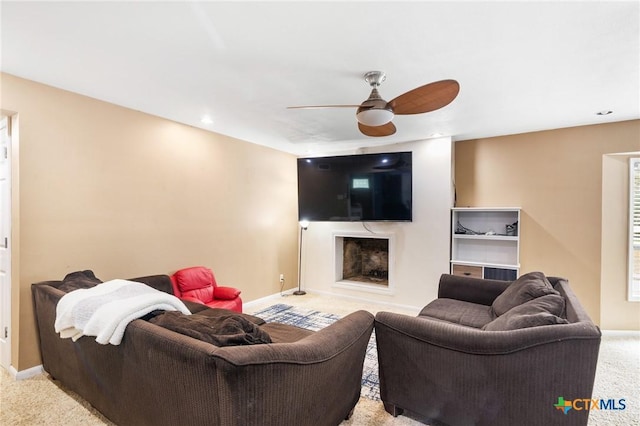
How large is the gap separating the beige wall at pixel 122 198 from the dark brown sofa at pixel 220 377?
79 cm

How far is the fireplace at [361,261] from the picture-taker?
5234mm

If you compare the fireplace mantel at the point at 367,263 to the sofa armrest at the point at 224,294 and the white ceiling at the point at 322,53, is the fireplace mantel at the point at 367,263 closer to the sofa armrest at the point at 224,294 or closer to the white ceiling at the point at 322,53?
the sofa armrest at the point at 224,294

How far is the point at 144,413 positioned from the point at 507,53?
3.13 metres

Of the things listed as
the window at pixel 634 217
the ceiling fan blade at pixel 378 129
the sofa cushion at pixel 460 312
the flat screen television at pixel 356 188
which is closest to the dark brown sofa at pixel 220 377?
the sofa cushion at pixel 460 312

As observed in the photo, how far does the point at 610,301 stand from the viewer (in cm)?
363

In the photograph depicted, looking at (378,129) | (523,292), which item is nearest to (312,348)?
(523,292)

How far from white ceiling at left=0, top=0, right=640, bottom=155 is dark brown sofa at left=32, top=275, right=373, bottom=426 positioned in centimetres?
171

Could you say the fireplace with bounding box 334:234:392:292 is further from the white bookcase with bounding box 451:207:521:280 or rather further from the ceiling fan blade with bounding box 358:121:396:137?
the ceiling fan blade with bounding box 358:121:396:137

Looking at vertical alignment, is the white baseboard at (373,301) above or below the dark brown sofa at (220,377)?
below

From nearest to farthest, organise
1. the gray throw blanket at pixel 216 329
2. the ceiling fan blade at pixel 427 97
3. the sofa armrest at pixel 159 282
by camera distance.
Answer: the gray throw blanket at pixel 216 329, the ceiling fan blade at pixel 427 97, the sofa armrest at pixel 159 282

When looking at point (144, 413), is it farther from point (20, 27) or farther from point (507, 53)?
point (507, 53)

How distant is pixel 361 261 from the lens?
568cm

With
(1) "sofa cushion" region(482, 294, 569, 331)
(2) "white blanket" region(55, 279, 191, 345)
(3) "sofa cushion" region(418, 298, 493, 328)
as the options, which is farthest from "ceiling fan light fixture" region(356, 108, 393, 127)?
(2) "white blanket" region(55, 279, 191, 345)

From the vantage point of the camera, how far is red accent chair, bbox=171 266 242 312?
3.43 m
